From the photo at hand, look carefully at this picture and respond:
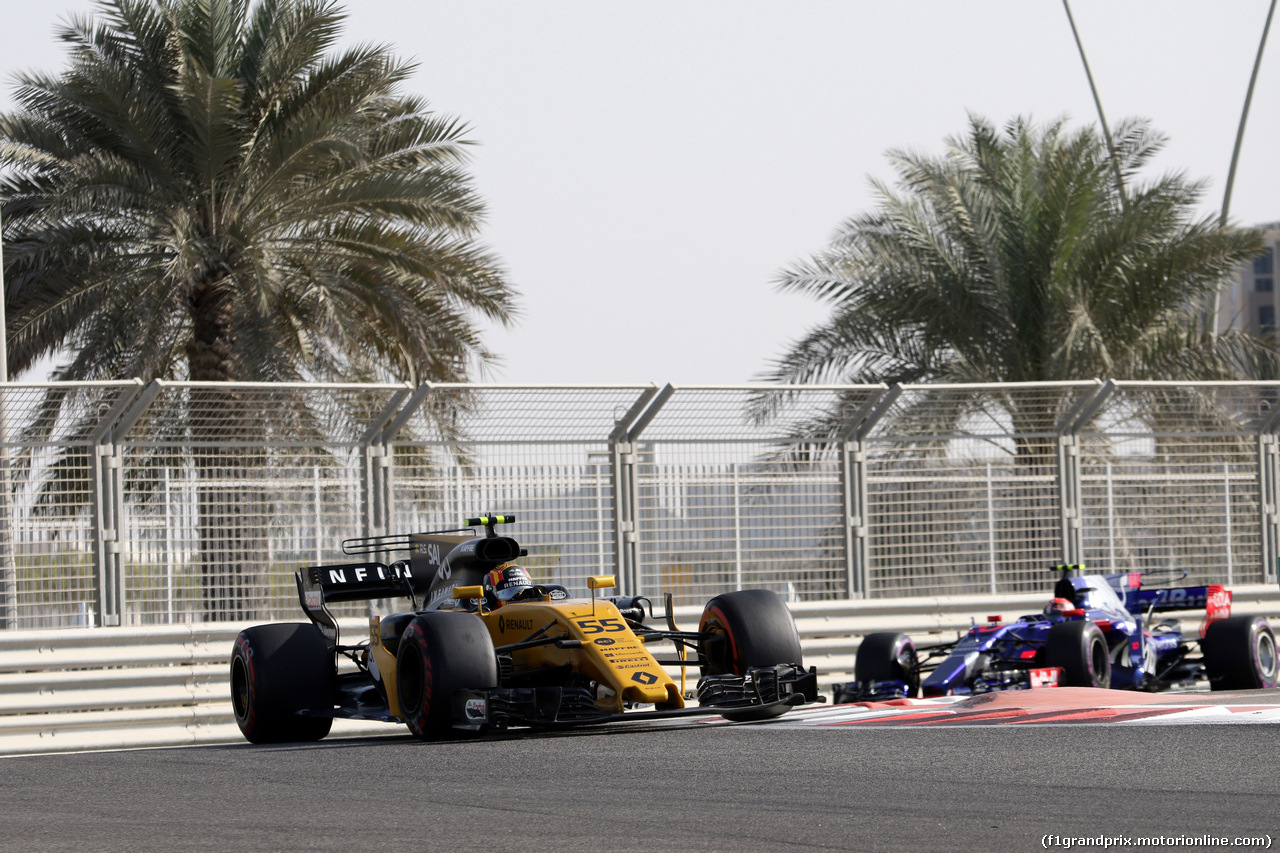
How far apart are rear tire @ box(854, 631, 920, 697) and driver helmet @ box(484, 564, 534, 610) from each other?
2756 mm

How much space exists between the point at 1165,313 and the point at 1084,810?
54.7 ft

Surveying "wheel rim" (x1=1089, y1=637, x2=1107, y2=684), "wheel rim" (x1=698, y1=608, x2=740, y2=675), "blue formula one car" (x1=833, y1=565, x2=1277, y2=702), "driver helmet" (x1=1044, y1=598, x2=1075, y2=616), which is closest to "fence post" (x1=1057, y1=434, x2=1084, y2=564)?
"blue formula one car" (x1=833, y1=565, x2=1277, y2=702)

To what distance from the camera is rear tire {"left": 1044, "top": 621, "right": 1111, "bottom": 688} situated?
11.1 m

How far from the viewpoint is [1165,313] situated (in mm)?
21359

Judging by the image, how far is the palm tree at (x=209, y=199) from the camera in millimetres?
16750

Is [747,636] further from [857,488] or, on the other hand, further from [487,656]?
[857,488]

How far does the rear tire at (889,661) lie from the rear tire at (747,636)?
1753 millimetres

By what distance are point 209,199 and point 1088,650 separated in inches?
390

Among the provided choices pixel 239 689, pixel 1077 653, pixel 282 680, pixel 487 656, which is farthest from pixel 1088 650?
pixel 239 689

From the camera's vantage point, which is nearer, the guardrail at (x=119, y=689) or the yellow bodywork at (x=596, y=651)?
the yellow bodywork at (x=596, y=651)

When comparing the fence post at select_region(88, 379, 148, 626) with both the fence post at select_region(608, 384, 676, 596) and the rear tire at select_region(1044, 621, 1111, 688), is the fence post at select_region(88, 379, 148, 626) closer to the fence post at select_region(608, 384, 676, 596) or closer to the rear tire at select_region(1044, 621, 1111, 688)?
the fence post at select_region(608, 384, 676, 596)

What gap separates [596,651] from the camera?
9203 mm

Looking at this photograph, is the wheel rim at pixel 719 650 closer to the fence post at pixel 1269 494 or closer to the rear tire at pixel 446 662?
the rear tire at pixel 446 662

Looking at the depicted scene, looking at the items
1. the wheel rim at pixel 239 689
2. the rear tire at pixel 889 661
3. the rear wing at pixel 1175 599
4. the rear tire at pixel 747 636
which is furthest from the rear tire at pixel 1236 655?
the wheel rim at pixel 239 689
